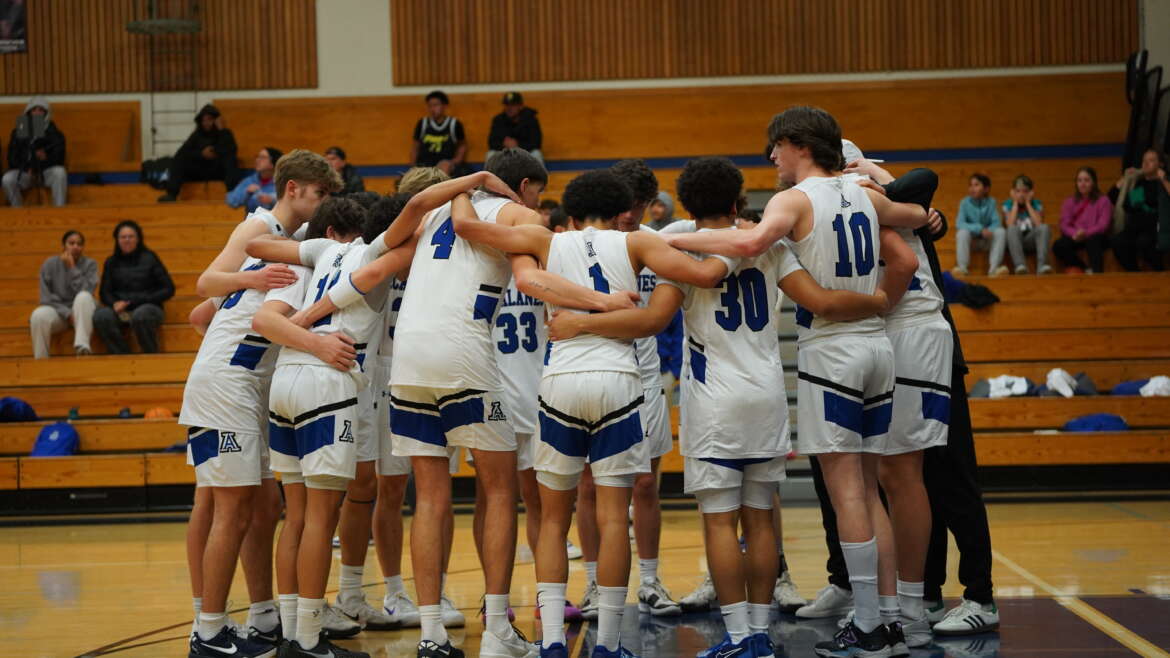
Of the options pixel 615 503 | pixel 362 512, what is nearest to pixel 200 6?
pixel 362 512

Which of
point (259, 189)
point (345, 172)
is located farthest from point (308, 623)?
point (259, 189)

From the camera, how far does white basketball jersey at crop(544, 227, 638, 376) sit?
4543mm

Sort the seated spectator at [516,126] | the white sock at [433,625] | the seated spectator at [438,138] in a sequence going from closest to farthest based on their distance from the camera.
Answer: the white sock at [433,625] → the seated spectator at [438,138] → the seated spectator at [516,126]

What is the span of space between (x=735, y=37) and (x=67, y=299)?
892 centimetres

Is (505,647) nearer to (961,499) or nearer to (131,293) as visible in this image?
(961,499)

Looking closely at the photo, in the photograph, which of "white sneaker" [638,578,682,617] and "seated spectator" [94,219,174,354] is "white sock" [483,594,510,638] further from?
"seated spectator" [94,219,174,354]

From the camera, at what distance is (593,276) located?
15.1 feet

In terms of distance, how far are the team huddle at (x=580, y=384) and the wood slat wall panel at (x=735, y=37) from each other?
434 inches

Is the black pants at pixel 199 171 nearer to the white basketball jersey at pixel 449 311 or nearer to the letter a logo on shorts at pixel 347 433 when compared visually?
the white basketball jersey at pixel 449 311

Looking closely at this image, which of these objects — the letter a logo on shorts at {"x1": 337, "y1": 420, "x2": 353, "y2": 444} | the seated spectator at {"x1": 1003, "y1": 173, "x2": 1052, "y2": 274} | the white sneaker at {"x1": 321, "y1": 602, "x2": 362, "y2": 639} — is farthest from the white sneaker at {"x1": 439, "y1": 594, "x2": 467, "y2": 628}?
the seated spectator at {"x1": 1003, "y1": 173, "x2": 1052, "y2": 274}

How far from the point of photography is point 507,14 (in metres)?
15.8

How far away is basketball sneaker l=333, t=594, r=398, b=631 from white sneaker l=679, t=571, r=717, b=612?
1.40m

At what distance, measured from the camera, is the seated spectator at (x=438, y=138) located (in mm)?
14242

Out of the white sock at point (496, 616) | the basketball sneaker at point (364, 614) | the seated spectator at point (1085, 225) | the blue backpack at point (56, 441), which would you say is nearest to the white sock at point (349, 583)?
the basketball sneaker at point (364, 614)
